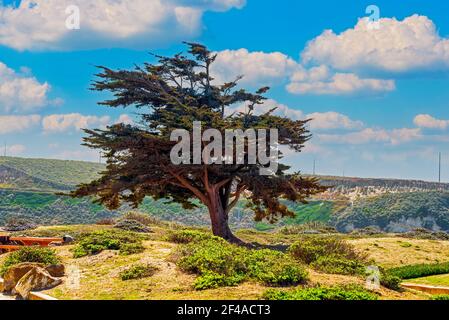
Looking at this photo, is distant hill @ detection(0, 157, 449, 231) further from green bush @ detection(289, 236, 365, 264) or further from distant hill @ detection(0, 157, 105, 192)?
green bush @ detection(289, 236, 365, 264)

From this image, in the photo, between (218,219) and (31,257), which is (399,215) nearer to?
(218,219)

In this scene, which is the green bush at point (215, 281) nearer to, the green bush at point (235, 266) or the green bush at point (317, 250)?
the green bush at point (235, 266)

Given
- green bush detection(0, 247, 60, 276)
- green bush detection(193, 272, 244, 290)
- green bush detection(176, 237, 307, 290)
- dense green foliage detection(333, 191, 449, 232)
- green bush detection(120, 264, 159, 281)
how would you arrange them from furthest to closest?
dense green foliage detection(333, 191, 449, 232) < green bush detection(0, 247, 60, 276) < green bush detection(120, 264, 159, 281) < green bush detection(176, 237, 307, 290) < green bush detection(193, 272, 244, 290)

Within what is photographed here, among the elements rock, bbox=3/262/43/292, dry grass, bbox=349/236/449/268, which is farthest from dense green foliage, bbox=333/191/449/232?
rock, bbox=3/262/43/292

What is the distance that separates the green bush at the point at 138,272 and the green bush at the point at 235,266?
0.88 meters

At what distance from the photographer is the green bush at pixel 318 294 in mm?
14057

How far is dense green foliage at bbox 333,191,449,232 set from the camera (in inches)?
3223

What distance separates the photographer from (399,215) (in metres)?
82.1

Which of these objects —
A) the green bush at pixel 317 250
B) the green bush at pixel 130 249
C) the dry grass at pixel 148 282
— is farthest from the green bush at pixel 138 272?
the green bush at pixel 317 250

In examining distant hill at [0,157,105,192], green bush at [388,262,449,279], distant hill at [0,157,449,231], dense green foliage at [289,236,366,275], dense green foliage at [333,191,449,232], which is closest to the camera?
dense green foliage at [289,236,366,275]

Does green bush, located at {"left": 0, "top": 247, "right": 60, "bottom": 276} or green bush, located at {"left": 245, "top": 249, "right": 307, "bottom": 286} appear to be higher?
green bush, located at {"left": 245, "top": 249, "right": 307, "bottom": 286}
